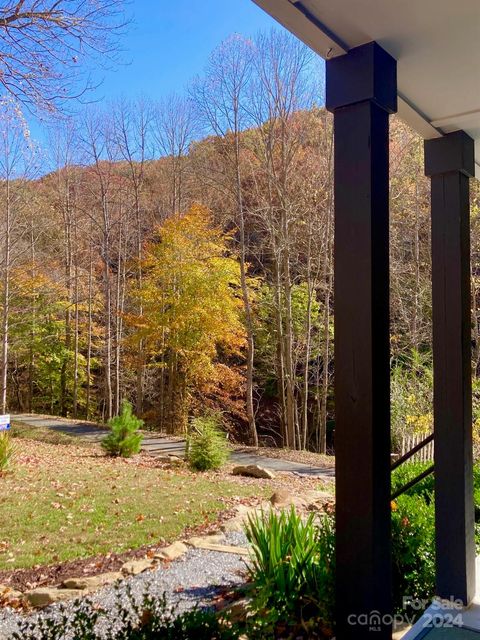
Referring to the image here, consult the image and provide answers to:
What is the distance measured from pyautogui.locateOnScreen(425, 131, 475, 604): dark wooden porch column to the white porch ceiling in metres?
0.43

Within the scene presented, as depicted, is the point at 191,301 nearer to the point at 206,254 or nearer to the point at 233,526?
the point at 206,254

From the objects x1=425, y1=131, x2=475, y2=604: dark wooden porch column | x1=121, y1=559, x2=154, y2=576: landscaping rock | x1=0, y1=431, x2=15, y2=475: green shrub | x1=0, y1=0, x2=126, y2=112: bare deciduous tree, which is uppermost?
x1=0, y1=0, x2=126, y2=112: bare deciduous tree

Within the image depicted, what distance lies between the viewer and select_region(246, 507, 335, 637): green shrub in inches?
77.5

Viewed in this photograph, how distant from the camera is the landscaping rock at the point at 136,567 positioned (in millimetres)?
3630

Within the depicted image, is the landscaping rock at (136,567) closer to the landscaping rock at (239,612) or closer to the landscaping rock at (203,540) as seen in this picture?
the landscaping rock at (203,540)

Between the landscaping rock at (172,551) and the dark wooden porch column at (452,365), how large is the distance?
7.55 feet

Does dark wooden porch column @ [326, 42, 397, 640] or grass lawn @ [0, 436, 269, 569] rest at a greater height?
dark wooden porch column @ [326, 42, 397, 640]

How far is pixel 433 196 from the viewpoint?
2277mm

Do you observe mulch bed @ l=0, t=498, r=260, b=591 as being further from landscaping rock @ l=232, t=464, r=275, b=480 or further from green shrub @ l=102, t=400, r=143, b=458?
green shrub @ l=102, t=400, r=143, b=458

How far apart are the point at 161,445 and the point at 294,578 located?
8.05 metres

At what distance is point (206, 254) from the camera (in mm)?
12633

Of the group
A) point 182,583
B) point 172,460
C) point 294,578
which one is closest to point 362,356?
point 294,578

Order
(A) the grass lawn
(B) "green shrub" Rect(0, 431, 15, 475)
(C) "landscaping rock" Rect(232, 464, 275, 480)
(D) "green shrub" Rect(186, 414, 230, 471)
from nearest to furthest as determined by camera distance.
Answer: (A) the grass lawn
(B) "green shrub" Rect(0, 431, 15, 475)
(C) "landscaping rock" Rect(232, 464, 275, 480)
(D) "green shrub" Rect(186, 414, 230, 471)

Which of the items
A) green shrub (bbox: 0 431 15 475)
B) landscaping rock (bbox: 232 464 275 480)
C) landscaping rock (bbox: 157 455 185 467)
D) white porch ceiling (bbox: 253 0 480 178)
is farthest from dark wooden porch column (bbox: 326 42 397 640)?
landscaping rock (bbox: 157 455 185 467)
